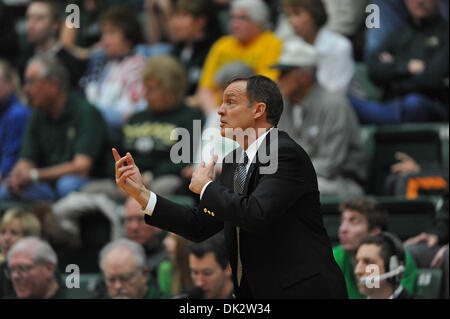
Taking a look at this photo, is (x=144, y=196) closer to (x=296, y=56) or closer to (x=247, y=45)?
(x=296, y=56)

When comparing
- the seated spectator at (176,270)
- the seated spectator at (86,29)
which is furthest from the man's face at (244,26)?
the seated spectator at (176,270)

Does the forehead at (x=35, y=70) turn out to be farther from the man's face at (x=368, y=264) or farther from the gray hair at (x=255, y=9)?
the man's face at (x=368, y=264)

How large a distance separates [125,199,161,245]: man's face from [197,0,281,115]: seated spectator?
132 cm

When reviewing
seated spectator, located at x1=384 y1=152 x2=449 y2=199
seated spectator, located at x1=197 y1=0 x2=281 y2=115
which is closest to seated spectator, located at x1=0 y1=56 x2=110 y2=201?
seated spectator, located at x1=197 y1=0 x2=281 y2=115

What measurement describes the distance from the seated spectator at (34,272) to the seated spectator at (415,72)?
2600 millimetres

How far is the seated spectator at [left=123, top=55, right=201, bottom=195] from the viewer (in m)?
6.75

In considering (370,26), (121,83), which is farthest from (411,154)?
(121,83)

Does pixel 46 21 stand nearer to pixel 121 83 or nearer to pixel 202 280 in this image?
pixel 121 83

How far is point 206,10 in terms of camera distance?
7586 millimetres

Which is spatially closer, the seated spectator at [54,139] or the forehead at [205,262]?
the forehead at [205,262]

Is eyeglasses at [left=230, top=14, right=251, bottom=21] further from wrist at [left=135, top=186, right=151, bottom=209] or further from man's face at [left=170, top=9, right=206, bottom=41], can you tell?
wrist at [left=135, top=186, right=151, bottom=209]

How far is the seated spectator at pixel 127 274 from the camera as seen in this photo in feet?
17.1
